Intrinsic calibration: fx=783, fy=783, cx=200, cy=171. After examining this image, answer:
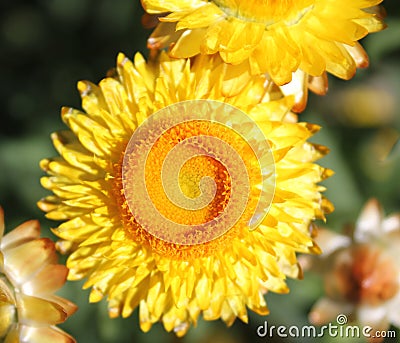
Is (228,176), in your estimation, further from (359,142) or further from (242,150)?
(359,142)

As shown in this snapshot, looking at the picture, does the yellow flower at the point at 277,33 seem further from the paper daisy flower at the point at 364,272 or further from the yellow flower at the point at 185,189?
the paper daisy flower at the point at 364,272

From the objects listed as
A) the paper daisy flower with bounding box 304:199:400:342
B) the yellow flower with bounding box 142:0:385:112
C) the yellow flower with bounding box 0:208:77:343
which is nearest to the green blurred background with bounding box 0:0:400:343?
the paper daisy flower with bounding box 304:199:400:342

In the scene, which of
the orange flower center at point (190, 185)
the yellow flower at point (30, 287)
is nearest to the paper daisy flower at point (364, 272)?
the orange flower center at point (190, 185)

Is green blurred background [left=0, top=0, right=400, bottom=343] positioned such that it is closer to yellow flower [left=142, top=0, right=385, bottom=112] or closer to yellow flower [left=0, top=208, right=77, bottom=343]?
yellow flower [left=0, top=208, right=77, bottom=343]

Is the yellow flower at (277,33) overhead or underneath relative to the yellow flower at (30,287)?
overhead

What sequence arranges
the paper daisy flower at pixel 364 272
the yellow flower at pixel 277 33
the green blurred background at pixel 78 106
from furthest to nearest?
the green blurred background at pixel 78 106 < the paper daisy flower at pixel 364 272 < the yellow flower at pixel 277 33

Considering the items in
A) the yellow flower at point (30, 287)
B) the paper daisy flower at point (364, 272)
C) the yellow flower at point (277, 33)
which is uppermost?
the yellow flower at point (277, 33)

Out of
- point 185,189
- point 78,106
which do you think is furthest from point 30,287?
point 78,106
